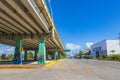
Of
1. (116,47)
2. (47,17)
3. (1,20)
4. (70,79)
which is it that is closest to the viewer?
(70,79)

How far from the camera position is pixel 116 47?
363ft

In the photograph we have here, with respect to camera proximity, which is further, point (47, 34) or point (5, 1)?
point (47, 34)

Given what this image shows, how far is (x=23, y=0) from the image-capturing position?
59.5 ft

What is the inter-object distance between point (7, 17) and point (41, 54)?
1321cm

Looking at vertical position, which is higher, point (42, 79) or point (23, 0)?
point (23, 0)

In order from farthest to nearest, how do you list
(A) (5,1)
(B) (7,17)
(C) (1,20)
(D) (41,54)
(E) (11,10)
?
(D) (41,54)
(C) (1,20)
(B) (7,17)
(E) (11,10)
(A) (5,1)

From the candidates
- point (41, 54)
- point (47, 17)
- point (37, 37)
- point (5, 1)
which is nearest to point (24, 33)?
point (37, 37)

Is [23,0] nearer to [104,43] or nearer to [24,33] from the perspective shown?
[24,33]

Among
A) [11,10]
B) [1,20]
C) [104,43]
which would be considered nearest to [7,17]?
[1,20]

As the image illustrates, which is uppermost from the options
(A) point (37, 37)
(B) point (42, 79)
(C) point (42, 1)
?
(C) point (42, 1)

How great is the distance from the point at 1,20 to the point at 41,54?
1186 cm

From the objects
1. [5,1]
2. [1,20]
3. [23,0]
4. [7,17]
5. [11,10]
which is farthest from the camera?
[1,20]

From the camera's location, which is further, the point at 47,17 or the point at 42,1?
the point at 47,17

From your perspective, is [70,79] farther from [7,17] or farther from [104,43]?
[104,43]
